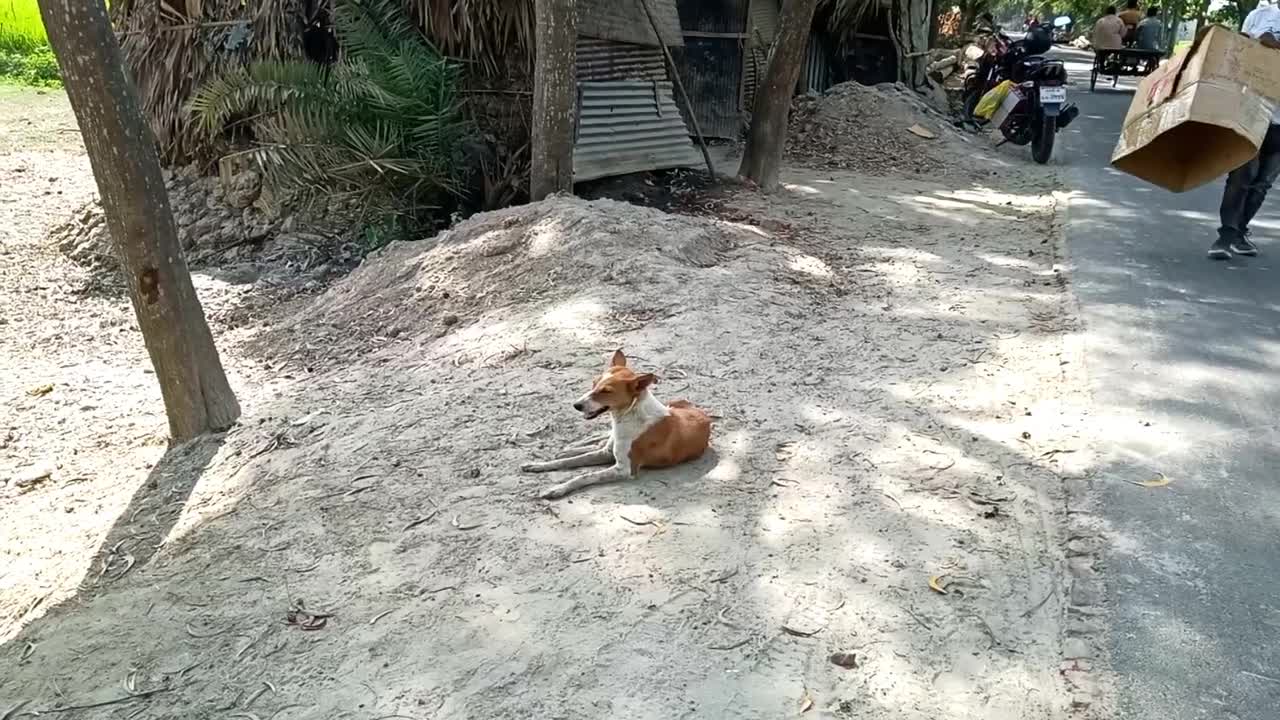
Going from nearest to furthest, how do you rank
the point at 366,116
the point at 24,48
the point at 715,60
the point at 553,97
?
the point at 553,97 → the point at 366,116 → the point at 715,60 → the point at 24,48

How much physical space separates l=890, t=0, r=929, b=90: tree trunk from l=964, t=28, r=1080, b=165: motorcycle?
2244mm

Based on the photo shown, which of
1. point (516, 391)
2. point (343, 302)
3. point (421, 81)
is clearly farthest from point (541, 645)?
point (421, 81)

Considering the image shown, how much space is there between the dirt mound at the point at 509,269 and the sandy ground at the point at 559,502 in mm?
33

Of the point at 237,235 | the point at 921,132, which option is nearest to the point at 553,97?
the point at 237,235

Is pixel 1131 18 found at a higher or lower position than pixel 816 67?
higher

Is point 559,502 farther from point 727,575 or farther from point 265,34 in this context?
point 265,34

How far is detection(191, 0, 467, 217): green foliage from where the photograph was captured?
8.74 meters

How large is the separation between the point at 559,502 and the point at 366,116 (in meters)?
6.01

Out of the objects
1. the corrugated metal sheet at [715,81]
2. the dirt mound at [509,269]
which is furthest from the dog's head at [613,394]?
the corrugated metal sheet at [715,81]

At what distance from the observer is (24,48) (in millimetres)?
19734

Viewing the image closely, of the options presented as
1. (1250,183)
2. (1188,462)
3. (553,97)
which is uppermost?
(553,97)

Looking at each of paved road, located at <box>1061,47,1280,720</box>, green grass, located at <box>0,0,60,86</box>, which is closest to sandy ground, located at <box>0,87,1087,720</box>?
paved road, located at <box>1061,47,1280,720</box>

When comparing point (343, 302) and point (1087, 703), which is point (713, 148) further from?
point (1087, 703)

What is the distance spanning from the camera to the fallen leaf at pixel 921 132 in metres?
13.5
